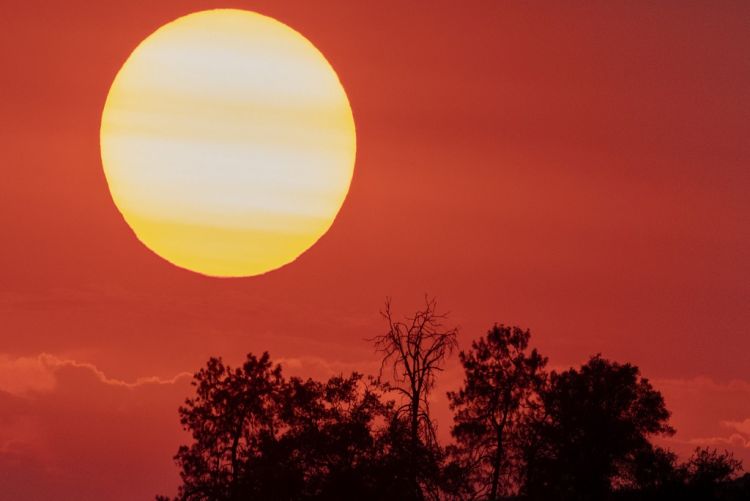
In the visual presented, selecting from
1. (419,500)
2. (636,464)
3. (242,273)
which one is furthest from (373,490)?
(636,464)

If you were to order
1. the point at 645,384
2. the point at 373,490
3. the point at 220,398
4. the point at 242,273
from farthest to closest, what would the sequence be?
the point at 645,384, the point at 220,398, the point at 242,273, the point at 373,490

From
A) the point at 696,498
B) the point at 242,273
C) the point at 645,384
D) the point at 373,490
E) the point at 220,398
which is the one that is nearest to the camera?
the point at 696,498

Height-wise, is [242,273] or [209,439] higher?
[242,273]

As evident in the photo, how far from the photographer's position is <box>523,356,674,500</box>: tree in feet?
243

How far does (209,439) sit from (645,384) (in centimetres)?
2415

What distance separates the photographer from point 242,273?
7019cm

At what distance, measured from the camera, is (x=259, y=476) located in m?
64.9

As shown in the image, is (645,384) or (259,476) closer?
(259,476)

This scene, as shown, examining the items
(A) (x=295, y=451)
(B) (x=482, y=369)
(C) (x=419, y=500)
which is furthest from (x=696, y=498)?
(B) (x=482, y=369)

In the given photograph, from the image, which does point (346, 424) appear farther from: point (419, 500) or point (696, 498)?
point (696, 498)

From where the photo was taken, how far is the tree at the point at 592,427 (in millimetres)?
74125

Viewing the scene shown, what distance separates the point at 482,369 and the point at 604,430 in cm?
718

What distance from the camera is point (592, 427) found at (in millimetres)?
77875

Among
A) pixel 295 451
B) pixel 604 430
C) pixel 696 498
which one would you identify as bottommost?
pixel 696 498
